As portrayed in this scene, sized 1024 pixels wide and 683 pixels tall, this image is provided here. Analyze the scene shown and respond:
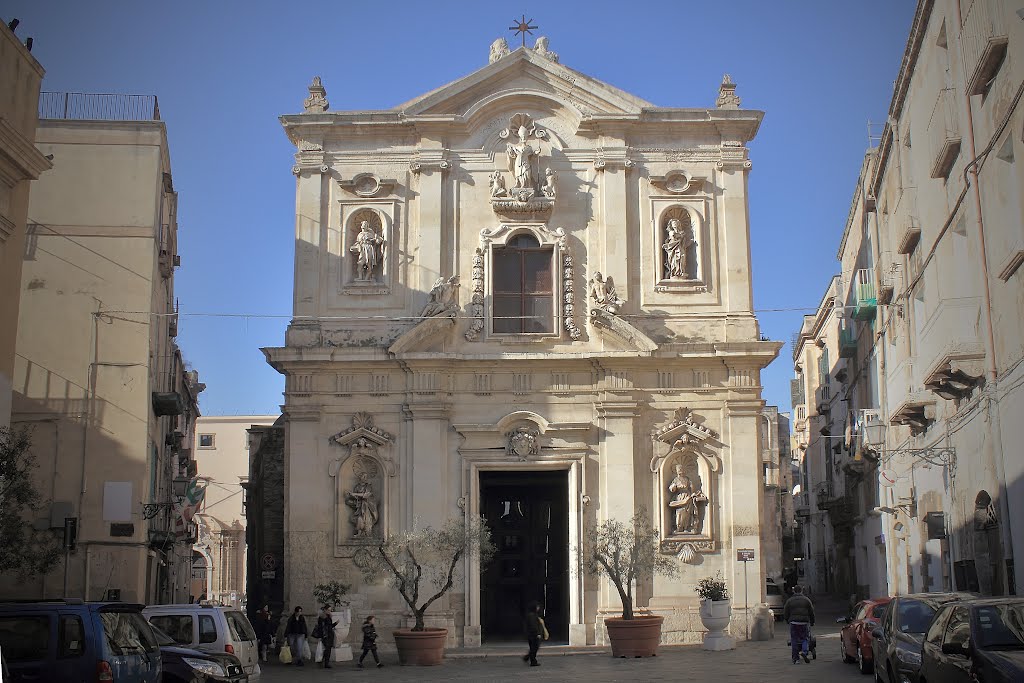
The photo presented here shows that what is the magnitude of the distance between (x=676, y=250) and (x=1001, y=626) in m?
18.9

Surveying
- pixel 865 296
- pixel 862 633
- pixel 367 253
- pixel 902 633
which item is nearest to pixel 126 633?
pixel 902 633

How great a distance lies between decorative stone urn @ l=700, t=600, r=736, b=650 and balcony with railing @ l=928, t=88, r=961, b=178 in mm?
10251

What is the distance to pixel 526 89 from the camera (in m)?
30.7

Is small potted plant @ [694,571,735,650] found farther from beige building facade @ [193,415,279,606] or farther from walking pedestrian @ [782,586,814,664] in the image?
beige building facade @ [193,415,279,606]

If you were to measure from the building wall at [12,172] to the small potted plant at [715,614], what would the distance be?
15.5 m

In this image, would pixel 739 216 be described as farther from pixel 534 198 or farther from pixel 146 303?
pixel 146 303

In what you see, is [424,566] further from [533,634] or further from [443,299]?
[443,299]

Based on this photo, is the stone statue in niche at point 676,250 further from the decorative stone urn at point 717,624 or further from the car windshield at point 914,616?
the car windshield at point 914,616

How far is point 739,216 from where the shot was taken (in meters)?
30.3

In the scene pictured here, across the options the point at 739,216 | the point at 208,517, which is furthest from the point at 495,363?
the point at 208,517

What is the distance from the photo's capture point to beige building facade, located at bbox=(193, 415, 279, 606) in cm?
6322

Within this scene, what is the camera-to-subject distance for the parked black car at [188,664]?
15.3 meters

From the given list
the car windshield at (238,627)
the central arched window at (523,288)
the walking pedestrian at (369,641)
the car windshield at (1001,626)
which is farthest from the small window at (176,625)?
the central arched window at (523,288)

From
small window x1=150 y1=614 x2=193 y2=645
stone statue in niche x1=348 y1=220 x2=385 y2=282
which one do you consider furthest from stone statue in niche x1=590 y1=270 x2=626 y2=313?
small window x1=150 y1=614 x2=193 y2=645
